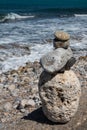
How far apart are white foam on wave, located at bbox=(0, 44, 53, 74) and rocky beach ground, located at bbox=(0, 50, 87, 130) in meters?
1.04

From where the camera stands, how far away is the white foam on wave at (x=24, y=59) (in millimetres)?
14714

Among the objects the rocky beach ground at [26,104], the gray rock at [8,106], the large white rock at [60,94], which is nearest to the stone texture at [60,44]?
the large white rock at [60,94]

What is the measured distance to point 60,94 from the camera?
748 centimetres

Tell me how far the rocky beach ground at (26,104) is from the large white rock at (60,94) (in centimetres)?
25

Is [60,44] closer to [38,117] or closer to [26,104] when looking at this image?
[38,117]

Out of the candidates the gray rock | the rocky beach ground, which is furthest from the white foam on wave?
the gray rock

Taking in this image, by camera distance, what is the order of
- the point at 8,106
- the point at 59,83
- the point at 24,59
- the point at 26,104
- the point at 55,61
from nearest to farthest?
the point at 55,61 < the point at 59,83 < the point at 26,104 < the point at 8,106 < the point at 24,59

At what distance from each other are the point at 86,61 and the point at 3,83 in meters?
3.91

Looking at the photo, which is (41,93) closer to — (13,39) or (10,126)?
(10,126)

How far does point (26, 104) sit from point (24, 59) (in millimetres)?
6986

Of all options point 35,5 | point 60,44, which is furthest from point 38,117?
point 35,5

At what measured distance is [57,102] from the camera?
756 centimetres

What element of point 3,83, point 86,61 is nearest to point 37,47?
point 86,61

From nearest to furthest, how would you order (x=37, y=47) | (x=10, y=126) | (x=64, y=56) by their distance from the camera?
(x=64, y=56) → (x=10, y=126) → (x=37, y=47)
